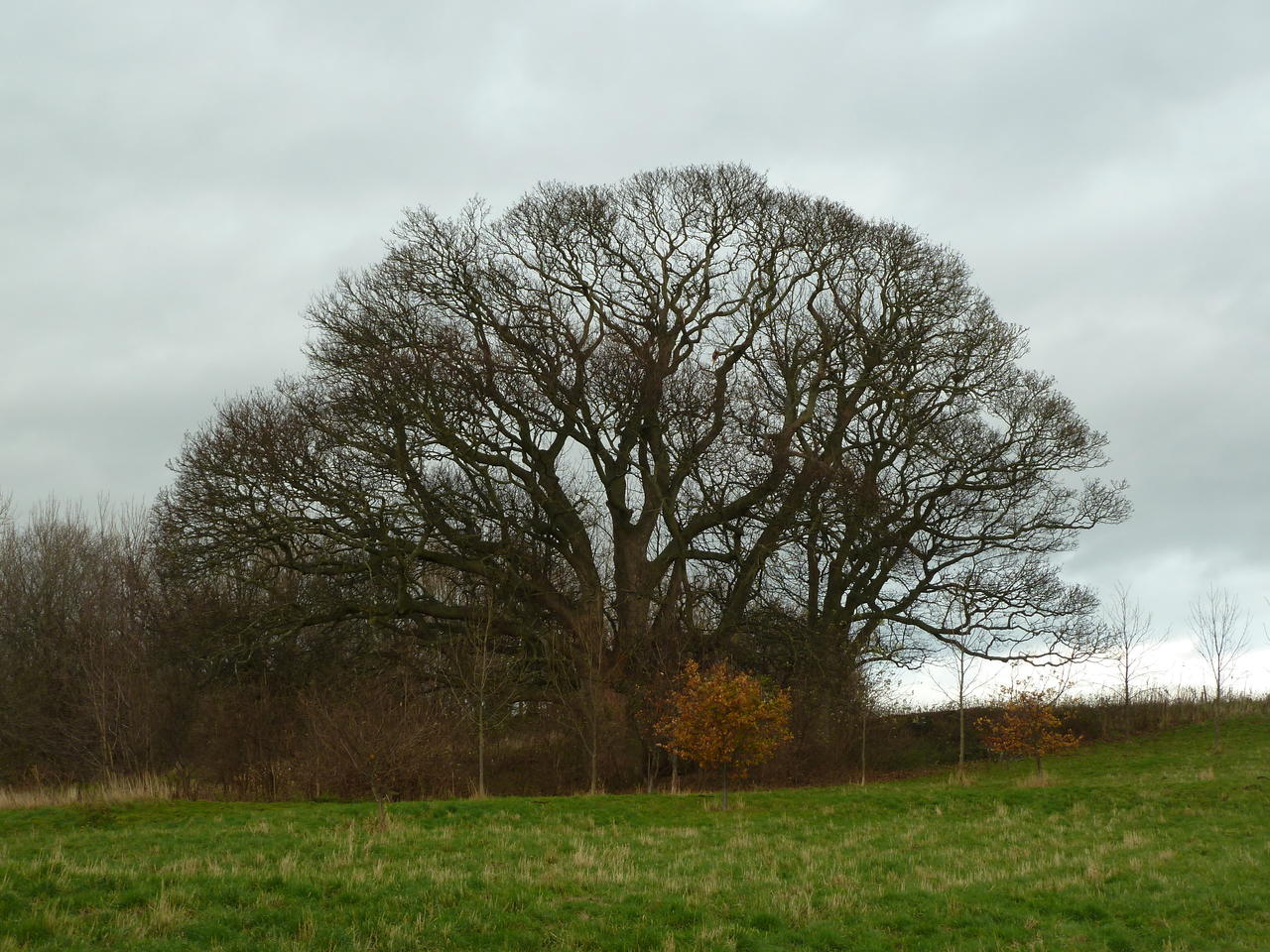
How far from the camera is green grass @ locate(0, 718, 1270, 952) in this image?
9.42m

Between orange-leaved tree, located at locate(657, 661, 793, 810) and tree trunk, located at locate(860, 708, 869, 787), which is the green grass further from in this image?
tree trunk, located at locate(860, 708, 869, 787)

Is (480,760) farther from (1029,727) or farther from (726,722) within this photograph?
(1029,727)

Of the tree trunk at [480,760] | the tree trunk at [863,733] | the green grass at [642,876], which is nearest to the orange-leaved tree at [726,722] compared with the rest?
the green grass at [642,876]

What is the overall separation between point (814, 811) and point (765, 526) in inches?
383

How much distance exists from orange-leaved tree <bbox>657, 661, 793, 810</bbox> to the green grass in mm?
2130

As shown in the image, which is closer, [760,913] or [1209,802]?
[760,913]

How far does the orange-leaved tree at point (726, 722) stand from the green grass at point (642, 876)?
6.99ft

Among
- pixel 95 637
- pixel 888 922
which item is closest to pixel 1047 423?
pixel 888 922

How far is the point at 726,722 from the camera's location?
2280 centimetres

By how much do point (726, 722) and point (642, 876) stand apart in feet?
35.0

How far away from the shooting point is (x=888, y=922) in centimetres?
1066

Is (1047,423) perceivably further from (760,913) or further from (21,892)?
(21,892)

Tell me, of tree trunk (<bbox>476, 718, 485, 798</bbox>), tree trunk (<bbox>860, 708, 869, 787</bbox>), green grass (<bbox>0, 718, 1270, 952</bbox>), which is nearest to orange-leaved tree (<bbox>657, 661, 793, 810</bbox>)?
green grass (<bbox>0, 718, 1270, 952</bbox>)

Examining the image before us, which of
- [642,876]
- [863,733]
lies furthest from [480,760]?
[642,876]
